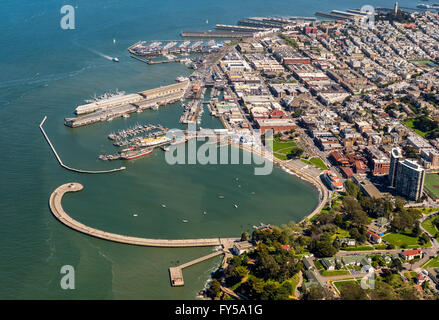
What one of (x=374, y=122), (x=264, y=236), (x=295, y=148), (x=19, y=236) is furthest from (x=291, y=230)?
(x=374, y=122)

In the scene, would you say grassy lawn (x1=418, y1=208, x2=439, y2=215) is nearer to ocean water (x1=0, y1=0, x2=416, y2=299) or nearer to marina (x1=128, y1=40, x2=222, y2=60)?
ocean water (x1=0, y1=0, x2=416, y2=299)

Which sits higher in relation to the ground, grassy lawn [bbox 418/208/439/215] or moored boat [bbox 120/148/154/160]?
moored boat [bbox 120/148/154/160]

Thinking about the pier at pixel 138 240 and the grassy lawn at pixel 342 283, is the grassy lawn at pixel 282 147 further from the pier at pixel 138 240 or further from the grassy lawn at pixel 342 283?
the grassy lawn at pixel 342 283

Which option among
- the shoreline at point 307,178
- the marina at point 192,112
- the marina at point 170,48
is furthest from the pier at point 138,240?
the marina at point 170,48

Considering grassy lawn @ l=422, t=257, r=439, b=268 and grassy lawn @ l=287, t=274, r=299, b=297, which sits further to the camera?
grassy lawn @ l=422, t=257, r=439, b=268

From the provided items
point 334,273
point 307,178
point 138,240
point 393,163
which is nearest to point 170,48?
point 307,178

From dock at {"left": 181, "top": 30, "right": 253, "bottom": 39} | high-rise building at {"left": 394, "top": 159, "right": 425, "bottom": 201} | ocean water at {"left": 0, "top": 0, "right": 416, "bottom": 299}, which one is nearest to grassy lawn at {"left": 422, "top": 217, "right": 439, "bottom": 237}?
high-rise building at {"left": 394, "top": 159, "right": 425, "bottom": 201}

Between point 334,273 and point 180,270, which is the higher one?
point 334,273

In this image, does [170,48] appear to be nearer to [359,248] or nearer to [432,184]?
[432,184]
